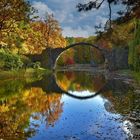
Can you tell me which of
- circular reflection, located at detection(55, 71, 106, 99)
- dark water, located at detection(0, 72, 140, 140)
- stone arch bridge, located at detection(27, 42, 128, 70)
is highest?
stone arch bridge, located at detection(27, 42, 128, 70)

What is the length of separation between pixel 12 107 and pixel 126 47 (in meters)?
58.0

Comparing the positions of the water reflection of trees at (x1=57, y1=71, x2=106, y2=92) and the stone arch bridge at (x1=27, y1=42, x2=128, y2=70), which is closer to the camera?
the water reflection of trees at (x1=57, y1=71, x2=106, y2=92)

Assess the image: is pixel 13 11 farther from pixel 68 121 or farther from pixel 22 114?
pixel 68 121

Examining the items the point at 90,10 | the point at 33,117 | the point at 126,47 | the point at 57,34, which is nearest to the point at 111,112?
the point at 33,117

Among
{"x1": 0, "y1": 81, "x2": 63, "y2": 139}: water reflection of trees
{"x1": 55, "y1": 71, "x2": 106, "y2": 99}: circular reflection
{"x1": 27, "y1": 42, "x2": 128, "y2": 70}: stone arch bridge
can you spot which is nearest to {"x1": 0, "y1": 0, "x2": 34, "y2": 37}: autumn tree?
{"x1": 55, "y1": 71, "x2": 106, "y2": 99}: circular reflection

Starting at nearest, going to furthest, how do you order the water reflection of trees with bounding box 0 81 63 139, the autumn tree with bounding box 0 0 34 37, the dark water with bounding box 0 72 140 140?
the dark water with bounding box 0 72 140 140
the water reflection of trees with bounding box 0 81 63 139
the autumn tree with bounding box 0 0 34 37

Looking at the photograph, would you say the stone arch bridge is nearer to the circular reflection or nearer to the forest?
the forest

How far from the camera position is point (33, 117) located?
1942cm

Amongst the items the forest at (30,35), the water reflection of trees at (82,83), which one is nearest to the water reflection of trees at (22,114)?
the forest at (30,35)

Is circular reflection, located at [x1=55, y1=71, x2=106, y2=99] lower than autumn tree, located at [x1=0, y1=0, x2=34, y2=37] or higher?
lower

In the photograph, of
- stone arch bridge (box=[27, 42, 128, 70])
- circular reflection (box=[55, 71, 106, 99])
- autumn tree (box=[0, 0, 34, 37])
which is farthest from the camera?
stone arch bridge (box=[27, 42, 128, 70])

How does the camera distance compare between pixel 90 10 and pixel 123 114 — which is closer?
pixel 90 10

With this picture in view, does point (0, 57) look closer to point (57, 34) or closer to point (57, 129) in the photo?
point (57, 34)

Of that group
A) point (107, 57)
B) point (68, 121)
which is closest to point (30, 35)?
point (107, 57)
